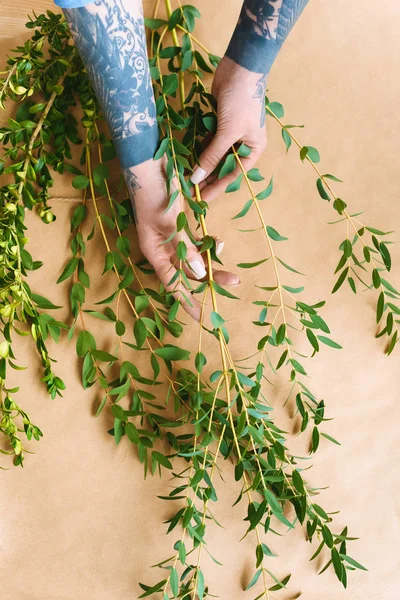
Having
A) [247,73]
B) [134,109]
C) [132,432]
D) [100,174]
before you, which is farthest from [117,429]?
[247,73]

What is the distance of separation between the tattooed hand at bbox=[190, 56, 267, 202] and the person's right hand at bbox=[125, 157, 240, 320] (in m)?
0.07

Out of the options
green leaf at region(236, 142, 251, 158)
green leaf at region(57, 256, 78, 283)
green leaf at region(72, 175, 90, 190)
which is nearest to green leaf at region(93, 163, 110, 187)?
green leaf at region(72, 175, 90, 190)

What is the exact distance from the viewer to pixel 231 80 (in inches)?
38.9

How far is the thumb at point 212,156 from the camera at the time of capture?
0.99 metres

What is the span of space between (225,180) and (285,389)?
0.45 meters

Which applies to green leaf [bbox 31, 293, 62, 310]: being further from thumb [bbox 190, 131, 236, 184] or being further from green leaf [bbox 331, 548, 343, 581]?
green leaf [bbox 331, 548, 343, 581]

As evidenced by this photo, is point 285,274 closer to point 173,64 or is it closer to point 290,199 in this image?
point 290,199

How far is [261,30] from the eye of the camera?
960 millimetres

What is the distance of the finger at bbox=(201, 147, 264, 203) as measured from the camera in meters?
1.05

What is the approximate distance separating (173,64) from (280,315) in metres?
0.56

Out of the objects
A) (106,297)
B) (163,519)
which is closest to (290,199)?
(106,297)

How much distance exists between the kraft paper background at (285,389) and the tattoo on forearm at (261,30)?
0.20m

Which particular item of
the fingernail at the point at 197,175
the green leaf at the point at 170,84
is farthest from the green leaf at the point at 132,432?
the green leaf at the point at 170,84

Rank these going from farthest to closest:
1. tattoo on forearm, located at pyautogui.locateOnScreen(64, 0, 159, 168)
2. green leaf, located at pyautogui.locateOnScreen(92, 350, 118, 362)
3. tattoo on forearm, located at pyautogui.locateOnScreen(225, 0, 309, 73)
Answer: green leaf, located at pyautogui.locateOnScreen(92, 350, 118, 362)
tattoo on forearm, located at pyautogui.locateOnScreen(225, 0, 309, 73)
tattoo on forearm, located at pyautogui.locateOnScreen(64, 0, 159, 168)
